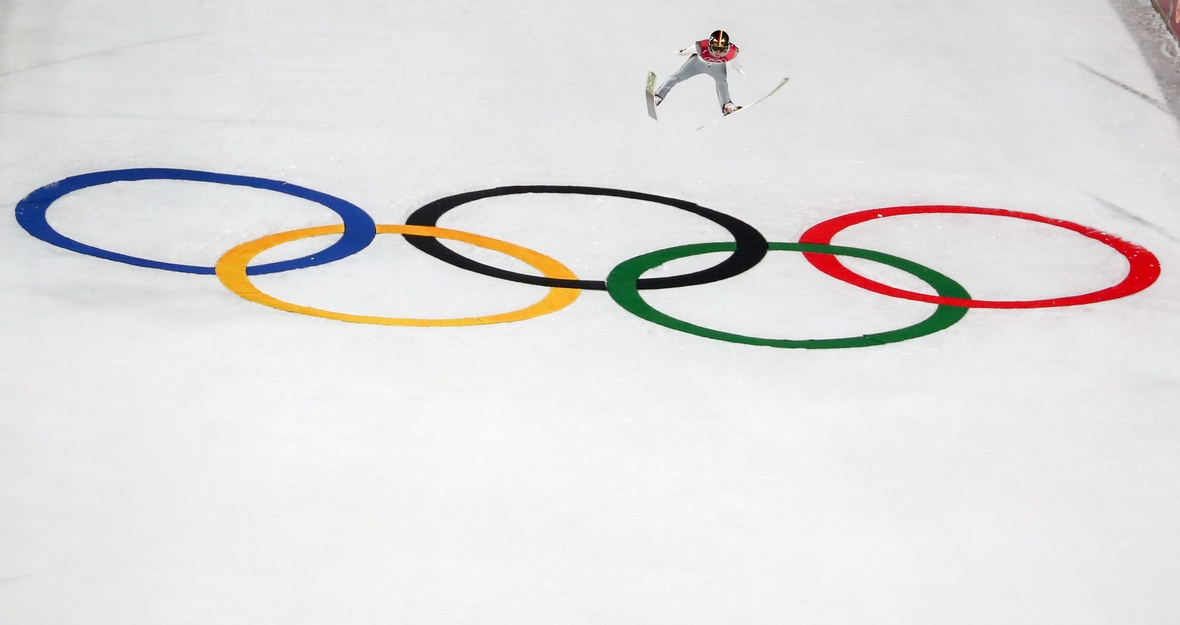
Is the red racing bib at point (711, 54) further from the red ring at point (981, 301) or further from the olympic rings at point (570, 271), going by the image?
the red ring at point (981, 301)

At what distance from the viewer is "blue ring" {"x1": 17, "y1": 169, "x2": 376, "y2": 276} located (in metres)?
5.01

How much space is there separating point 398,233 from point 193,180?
1.49 metres

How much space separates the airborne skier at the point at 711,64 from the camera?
534cm

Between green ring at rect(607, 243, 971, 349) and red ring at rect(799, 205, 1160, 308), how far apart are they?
0.36 ft

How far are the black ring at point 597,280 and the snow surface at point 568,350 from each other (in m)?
0.11

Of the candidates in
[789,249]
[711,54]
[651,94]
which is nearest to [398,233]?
[651,94]

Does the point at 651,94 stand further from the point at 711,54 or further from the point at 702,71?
the point at 711,54

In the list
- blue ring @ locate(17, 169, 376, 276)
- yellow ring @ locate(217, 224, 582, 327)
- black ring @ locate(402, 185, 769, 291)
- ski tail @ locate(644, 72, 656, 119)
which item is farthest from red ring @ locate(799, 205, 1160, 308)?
blue ring @ locate(17, 169, 376, 276)

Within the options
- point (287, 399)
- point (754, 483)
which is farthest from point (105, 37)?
point (754, 483)

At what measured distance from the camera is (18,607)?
111 inches

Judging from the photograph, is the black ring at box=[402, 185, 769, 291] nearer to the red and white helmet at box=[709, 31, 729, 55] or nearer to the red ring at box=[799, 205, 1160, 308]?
the red ring at box=[799, 205, 1160, 308]

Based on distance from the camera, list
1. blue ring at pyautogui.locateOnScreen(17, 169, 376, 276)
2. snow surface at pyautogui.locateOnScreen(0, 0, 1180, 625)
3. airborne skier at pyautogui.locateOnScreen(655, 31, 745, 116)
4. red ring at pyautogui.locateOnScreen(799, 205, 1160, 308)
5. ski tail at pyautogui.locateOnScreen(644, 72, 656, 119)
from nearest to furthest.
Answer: snow surface at pyautogui.locateOnScreen(0, 0, 1180, 625), blue ring at pyautogui.locateOnScreen(17, 169, 376, 276), red ring at pyautogui.locateOnScreen(799, 205, 1160, 308), airborne skier at pyautogui.locateOnScreen(655, 31, 745, 116), ski tail at pyautogui.locateOnScreen(644, 72, 656, 119)

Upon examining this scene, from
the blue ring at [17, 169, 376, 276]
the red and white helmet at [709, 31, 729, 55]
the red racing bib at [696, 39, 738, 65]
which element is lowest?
the blue ring at [17, 169, 376, 276]

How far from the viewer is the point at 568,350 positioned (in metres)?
4.46
